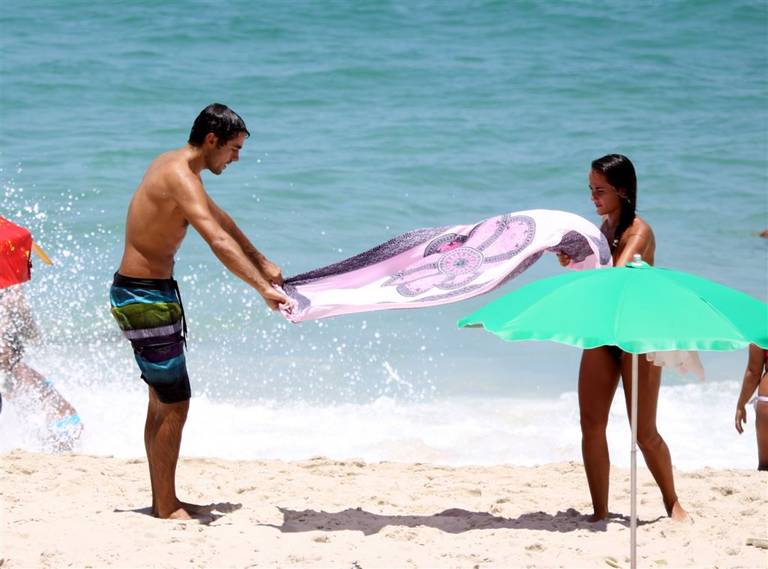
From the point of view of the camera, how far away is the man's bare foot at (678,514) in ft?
16.8

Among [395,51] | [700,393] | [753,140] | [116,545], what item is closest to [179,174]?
[116,545]

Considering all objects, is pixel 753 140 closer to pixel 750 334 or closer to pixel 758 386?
pixel 758 386

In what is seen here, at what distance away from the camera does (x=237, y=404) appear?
28.4 ft

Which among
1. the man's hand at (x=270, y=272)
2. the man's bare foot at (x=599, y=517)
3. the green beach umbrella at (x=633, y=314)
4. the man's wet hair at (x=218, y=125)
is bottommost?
the man's bare foot at (x=599, y=517)

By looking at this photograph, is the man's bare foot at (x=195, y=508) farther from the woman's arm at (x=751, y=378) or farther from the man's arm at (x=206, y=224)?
the woman's arm at (x=751, y=378)

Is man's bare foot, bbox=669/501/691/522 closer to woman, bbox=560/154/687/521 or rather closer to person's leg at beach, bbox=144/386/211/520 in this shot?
woman, bbox=560/154/687/521

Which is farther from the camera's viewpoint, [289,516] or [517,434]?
[517,434]

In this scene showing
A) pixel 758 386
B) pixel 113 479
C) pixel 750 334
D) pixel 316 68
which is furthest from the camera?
pixel 316 68

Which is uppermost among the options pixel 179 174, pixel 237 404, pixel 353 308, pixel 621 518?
pixel 179 174

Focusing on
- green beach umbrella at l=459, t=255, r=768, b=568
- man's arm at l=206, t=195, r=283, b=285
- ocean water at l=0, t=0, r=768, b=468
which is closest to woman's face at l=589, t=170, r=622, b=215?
green beach umbrella at l=459, t=255, r=768, b=568

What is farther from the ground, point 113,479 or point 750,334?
point 750,334

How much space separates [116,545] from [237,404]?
4030 millimetres

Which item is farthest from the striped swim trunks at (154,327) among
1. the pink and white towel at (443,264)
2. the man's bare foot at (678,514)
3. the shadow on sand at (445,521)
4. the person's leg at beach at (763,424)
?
the person's leg at beach at (763,424)

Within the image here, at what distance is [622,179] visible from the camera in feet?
16.1
